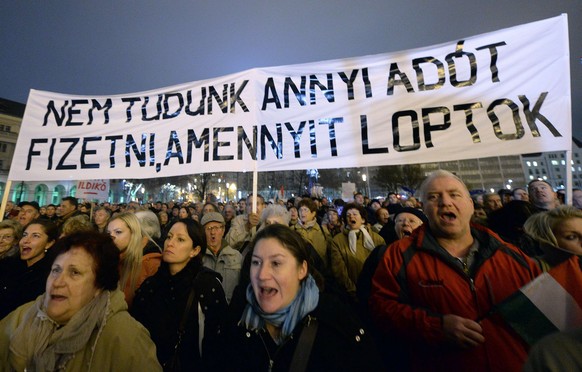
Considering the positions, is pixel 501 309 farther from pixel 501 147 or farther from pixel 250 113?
pixel 250 113

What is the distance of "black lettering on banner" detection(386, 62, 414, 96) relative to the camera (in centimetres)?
410

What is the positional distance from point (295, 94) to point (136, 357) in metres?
4.21

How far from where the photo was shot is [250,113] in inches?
183

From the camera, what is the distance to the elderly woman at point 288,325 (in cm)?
152

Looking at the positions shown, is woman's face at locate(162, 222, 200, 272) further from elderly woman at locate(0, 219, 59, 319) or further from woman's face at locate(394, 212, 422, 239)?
woman's face at locate(394, 212, 422, 239)

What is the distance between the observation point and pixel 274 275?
1.76 metres

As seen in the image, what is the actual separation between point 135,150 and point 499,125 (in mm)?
6048

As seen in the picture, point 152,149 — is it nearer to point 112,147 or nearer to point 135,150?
point 135,150

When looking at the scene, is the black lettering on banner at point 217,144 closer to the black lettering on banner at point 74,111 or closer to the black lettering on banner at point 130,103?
the black lettering on banner at point 130,103

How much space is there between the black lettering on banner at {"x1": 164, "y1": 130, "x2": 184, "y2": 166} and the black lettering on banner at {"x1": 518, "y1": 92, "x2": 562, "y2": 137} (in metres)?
5.38

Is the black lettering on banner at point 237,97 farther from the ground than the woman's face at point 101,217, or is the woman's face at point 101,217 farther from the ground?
the black lettering on banner at point 237,97

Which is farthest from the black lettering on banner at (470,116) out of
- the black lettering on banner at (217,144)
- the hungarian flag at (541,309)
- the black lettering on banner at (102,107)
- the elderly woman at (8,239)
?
the elderly woman at (8,239)

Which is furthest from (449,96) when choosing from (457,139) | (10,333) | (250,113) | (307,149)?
(10,333)

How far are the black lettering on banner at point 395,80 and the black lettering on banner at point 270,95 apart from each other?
6.26 ft
